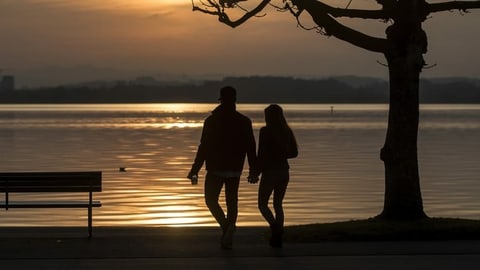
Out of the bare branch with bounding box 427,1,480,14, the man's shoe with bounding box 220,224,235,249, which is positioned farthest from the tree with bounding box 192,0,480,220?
the man's shoe with bounding box 220,224,235,249

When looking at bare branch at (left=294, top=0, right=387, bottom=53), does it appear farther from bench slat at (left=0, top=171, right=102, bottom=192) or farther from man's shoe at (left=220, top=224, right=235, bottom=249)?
man's shoe at (left=220, top=224, right=235, bottom=249)

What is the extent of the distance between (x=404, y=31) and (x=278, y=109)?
3119 mm

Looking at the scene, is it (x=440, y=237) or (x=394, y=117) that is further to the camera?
(x=394, y=117)

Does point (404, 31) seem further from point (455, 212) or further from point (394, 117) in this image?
point (455, 212)

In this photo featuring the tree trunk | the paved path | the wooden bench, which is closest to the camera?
the paved path

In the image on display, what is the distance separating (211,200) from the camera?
1312cm

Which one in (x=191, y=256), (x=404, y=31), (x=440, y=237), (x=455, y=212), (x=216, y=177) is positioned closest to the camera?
(x=191, y=256)

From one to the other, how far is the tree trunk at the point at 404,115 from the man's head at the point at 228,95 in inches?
130

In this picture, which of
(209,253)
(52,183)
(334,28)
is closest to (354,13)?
(334,28)

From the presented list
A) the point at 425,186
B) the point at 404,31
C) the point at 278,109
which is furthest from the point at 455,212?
the point at 278,109

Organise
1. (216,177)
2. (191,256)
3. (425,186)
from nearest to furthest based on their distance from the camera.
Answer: (191,256) < (216,177) < (425,186)

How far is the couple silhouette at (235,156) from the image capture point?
13094mm

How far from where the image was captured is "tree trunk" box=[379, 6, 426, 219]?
615 inches

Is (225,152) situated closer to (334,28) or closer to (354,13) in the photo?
(334,28)
